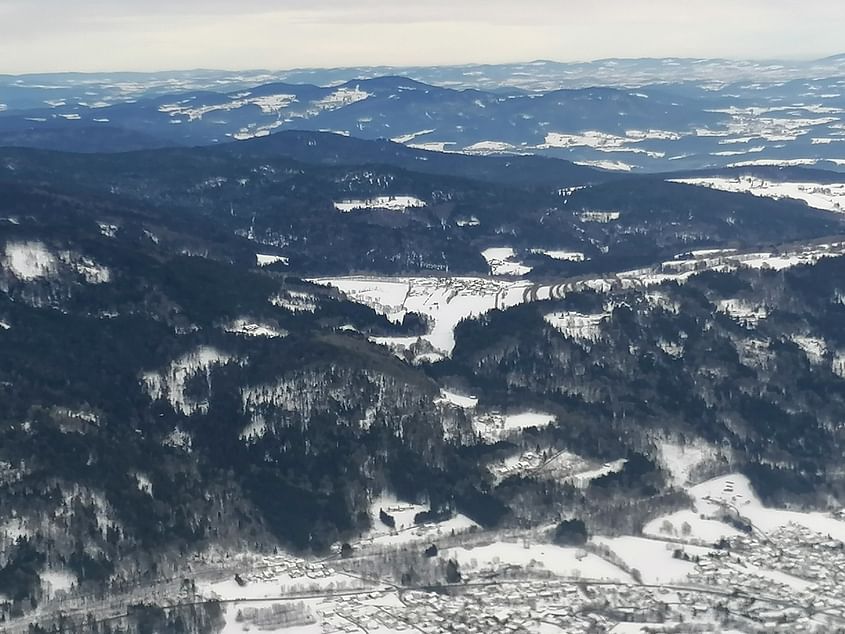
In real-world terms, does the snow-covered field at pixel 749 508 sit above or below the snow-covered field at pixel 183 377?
below

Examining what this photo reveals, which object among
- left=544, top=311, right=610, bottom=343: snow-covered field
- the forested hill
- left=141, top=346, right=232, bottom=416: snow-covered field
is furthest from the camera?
left=544, top=311, right=610, bottom=343: snow-covered field

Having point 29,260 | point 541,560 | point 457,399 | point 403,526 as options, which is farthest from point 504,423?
point 29,260

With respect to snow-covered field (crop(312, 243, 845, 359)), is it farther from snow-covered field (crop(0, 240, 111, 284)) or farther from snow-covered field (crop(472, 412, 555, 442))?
snow-covered field (crop(472, 412, 555, 442))

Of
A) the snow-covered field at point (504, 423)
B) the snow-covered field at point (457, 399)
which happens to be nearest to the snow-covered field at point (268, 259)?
the snow-covered field at point (457, 399)

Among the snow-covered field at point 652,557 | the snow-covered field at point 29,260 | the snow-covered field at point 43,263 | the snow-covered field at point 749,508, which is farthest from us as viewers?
the snow-covered field at point 43,263

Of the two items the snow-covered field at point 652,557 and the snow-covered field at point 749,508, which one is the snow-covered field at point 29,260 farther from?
the snow-covered field at point 749,508

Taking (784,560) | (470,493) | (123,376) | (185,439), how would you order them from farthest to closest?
1. (123,376)
2. (185,439)
3. (470,493)
4. (784,560)

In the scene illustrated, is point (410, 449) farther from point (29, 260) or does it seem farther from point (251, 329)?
point (29, 260)

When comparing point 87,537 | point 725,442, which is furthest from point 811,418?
point 87,537

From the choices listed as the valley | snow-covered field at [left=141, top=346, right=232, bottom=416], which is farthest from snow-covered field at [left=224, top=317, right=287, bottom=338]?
snow-covered field at [left=141, top=346, right=232, bottom=416]

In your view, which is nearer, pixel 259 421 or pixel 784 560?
pixel 784 560

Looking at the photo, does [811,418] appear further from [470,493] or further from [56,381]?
[56,381]
